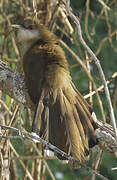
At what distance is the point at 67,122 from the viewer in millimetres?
2896

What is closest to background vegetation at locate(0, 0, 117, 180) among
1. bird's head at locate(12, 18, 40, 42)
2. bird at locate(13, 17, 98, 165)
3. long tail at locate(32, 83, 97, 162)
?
bird's head at locate(12, 18, 40, 42)

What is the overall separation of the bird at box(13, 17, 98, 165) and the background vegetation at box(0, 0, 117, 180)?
0.29 metres

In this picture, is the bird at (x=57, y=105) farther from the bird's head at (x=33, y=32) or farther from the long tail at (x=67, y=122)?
the bird's head at (x=33, y=32)

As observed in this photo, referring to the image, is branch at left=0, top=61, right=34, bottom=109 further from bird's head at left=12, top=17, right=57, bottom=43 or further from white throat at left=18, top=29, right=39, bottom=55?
bird's head at left=12, top=17, right=57, bottom=43

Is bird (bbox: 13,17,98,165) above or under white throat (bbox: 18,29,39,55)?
under

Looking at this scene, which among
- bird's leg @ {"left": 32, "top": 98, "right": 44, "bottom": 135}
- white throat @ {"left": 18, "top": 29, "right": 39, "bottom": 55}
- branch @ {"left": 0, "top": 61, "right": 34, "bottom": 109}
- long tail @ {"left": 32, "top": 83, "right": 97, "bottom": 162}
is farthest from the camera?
white throat @ {"left": 18, "top": 29, "right": 39, "bottom": 55}

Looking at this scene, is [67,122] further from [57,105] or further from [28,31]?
[28,31]

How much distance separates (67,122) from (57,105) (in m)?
0.15

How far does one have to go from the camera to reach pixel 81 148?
109 inches

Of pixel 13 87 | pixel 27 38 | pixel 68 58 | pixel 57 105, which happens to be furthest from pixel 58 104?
pixel 68 58

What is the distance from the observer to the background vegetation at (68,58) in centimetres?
371

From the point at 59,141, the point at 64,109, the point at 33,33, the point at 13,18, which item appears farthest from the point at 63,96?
the point at 13,18

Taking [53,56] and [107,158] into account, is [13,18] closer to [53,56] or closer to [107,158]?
[53,56]

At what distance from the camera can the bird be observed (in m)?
2.84
